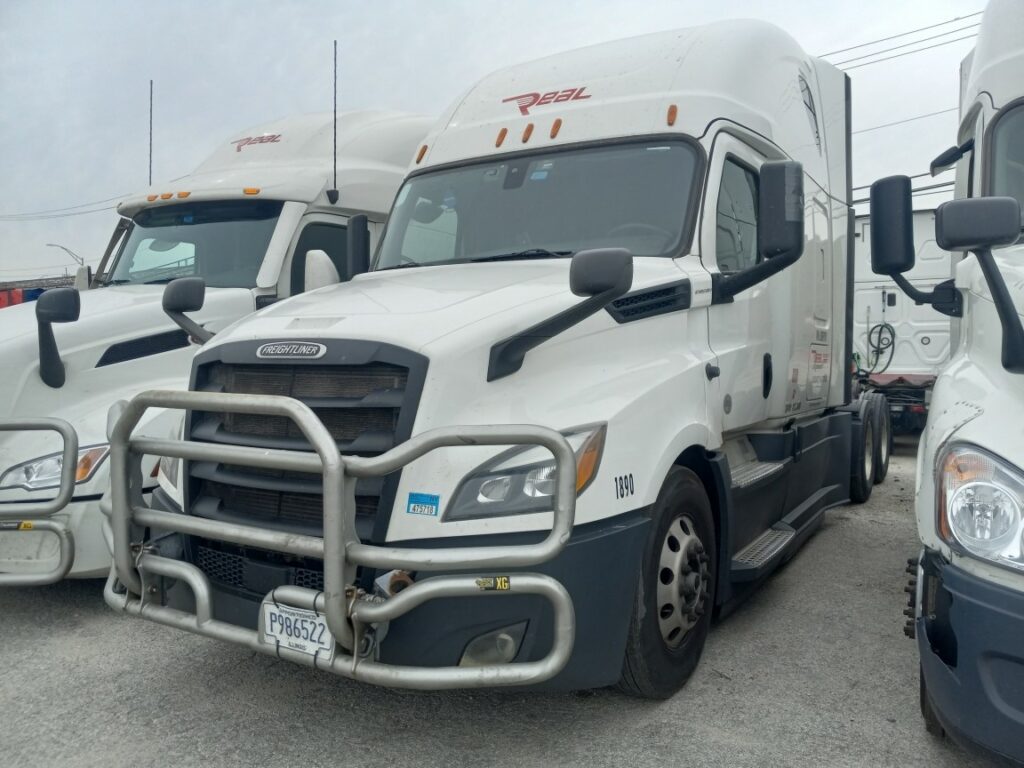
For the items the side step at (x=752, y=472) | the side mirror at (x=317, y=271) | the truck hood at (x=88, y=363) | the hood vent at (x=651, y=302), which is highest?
the side mirror at (x=317, y=271)

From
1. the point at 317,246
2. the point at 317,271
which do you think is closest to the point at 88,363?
the point at 317,271

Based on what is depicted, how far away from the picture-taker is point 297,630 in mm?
3125

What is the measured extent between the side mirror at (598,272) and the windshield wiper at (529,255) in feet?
3.67

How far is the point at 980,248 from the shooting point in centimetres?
313

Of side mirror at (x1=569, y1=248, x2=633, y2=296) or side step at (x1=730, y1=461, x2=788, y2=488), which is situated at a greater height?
side mirror at (x1=569, y1=248, x2=633, y2=296)

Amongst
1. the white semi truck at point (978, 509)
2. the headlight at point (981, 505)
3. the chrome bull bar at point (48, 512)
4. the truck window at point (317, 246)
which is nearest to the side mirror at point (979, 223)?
the white semi truck at point (978, 509)

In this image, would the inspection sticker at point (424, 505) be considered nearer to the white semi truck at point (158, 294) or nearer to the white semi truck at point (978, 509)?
the white semi truck at point (978, 509)

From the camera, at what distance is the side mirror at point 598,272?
3.29 m

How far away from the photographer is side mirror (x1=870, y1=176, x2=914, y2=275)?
4246 millimetres

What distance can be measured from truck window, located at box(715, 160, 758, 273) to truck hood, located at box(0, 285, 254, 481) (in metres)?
3.40

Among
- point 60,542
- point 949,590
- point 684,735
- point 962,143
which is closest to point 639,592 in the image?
point 684,735

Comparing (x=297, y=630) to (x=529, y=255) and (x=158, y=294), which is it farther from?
(x=158, y=294)

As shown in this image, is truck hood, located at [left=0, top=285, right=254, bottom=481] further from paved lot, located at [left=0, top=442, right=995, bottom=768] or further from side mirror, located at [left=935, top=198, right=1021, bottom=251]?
side mirror, located at [left=935, top=198, right=1021, bottom=251]

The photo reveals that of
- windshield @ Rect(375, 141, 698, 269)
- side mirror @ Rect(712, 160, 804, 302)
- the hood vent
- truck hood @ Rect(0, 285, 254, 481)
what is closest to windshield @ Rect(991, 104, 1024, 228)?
side mirror @ Rect(712, 160, 804, 302)
